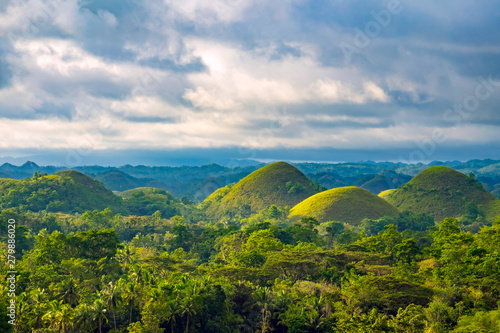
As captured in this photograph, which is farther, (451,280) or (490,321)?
(451,280)

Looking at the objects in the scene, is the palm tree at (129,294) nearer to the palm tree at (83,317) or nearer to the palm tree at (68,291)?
the palm tree at (83,317)

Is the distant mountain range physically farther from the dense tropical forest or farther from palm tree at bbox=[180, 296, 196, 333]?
palm tree at bbox=[180, 296, 196, 333]

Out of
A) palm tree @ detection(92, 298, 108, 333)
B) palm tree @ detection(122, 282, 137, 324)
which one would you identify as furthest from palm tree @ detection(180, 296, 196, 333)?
palm tree @ detection(92, 298, 108, 333)

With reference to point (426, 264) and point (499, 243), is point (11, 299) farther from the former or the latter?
point (499, 243)

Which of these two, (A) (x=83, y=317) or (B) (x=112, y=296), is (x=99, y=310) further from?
(B) (x=112, y=296)

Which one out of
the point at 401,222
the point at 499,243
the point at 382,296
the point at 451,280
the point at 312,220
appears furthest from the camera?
the point at 401,222

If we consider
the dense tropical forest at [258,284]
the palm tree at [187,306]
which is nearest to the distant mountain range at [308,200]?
the dense tropical forest at [258,284]

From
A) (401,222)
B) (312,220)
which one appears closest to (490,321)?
(312,220)
